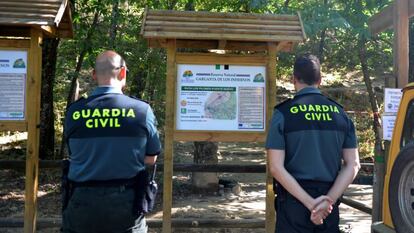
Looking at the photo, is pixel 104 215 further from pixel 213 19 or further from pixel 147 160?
pixel 213 19

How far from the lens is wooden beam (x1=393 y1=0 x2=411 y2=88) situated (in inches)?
220

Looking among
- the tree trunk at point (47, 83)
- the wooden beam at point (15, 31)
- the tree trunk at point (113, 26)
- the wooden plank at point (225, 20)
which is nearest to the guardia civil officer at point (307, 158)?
the wooden plank at point (225, 20)

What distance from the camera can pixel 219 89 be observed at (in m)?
5.18

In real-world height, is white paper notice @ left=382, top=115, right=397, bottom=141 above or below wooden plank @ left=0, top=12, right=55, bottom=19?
below

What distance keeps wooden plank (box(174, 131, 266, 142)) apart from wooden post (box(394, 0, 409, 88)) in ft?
5.51

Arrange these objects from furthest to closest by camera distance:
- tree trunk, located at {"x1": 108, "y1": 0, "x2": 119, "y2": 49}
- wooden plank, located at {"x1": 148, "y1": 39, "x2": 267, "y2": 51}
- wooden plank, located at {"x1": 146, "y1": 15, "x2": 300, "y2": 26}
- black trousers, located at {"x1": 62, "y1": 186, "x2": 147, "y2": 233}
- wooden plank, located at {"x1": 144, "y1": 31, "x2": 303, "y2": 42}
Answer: tree trunk, located at {"x1": 108, "y1": 0, "x2": 119, "y2": 49} → wooden plank, located at {"x1": 148, "y1": 39, "x2": 267, "y2": 51} → wooden plank, located at {"x1": 146, "y1": 15, "x2": 300, "y2": 26} → wooden plank, located at {"x1": 144, "y1": 31, "x2": 303, "y2": 42} → black trousers, located at {"x1": 62, "y1": 186, "x2": 147, "y2": 233}

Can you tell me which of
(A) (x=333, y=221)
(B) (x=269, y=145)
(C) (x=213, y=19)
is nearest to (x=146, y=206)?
(B) (x=269, y=145)

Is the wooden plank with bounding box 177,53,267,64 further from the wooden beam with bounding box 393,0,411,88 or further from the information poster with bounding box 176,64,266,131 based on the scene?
the wooden beam with bounding box 393,0,411,88

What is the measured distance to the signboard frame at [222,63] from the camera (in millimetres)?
5145

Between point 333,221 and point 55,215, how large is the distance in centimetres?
588

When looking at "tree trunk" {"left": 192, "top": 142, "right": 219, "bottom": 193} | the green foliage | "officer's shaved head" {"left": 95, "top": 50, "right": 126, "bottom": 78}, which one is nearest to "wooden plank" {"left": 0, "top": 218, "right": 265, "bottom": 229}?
"officer's shaved head" {"left": 95, "top": 50, "right": 126, "bottom": 78}

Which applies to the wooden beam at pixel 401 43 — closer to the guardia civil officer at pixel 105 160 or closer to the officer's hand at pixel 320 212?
the officer's hand at pixel 320 212

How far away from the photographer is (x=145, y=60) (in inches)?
416

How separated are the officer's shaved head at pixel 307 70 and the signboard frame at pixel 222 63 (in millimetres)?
1629
